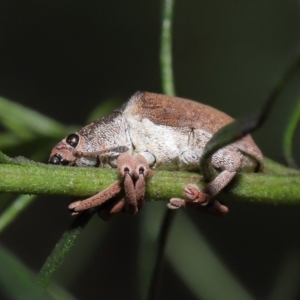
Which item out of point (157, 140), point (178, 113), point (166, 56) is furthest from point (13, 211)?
point (166, 56)

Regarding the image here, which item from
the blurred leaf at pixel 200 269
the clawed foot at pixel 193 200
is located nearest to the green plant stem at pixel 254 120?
the clawed foot at pixel 193 200

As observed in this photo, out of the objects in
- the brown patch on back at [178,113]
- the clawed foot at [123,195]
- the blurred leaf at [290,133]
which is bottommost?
the clawed foot at [123,195]

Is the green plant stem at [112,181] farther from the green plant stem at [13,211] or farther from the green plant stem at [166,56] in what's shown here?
the green plant stem at [166,56]

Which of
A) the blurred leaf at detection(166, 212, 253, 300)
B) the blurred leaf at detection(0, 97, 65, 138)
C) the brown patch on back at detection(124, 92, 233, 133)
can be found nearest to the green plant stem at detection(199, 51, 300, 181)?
the brown patch on back at detection(124, 92, 233, 133)

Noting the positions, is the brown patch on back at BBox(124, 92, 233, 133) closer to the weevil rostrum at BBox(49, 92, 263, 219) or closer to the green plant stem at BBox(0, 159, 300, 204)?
the weevil rostrum at BBox(49, 92, 263, 219)

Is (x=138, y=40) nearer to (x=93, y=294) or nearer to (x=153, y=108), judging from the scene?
(x=93, y=294)

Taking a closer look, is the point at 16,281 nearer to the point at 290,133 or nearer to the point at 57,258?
the point at 57,258
